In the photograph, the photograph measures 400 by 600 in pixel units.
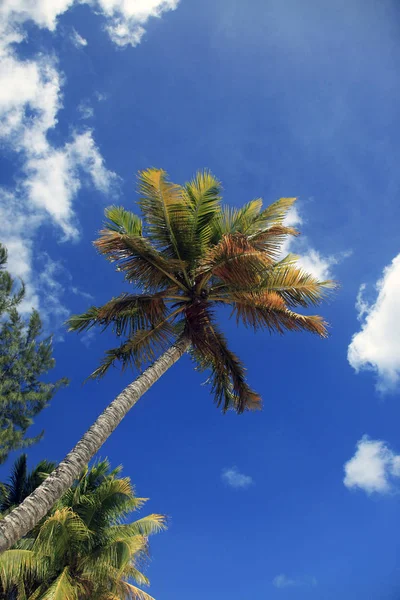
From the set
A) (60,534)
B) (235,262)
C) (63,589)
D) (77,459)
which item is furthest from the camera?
(60,534)

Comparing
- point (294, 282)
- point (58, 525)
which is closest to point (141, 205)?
point (294, 282)

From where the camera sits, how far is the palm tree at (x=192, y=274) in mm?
10352

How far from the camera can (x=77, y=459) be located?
287 inches

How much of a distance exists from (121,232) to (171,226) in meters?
1.21

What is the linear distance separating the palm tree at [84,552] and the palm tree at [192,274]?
415cm

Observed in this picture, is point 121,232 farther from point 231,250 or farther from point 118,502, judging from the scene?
point 118,502

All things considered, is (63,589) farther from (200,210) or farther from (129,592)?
(200,210)

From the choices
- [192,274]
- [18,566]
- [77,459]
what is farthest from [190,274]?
[18,566]

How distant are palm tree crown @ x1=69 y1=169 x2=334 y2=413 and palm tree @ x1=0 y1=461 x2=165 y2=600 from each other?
4126 mm

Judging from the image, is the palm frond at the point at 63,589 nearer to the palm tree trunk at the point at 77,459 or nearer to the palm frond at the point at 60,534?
the palm frond at the point at 60,534

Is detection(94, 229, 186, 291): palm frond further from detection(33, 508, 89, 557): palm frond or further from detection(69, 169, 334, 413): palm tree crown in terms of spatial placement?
detection(33, 508, 89, 557): palm frond

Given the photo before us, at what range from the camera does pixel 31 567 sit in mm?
10953

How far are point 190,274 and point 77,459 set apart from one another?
525 centimetres

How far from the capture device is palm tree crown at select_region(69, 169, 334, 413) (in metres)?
10.5
